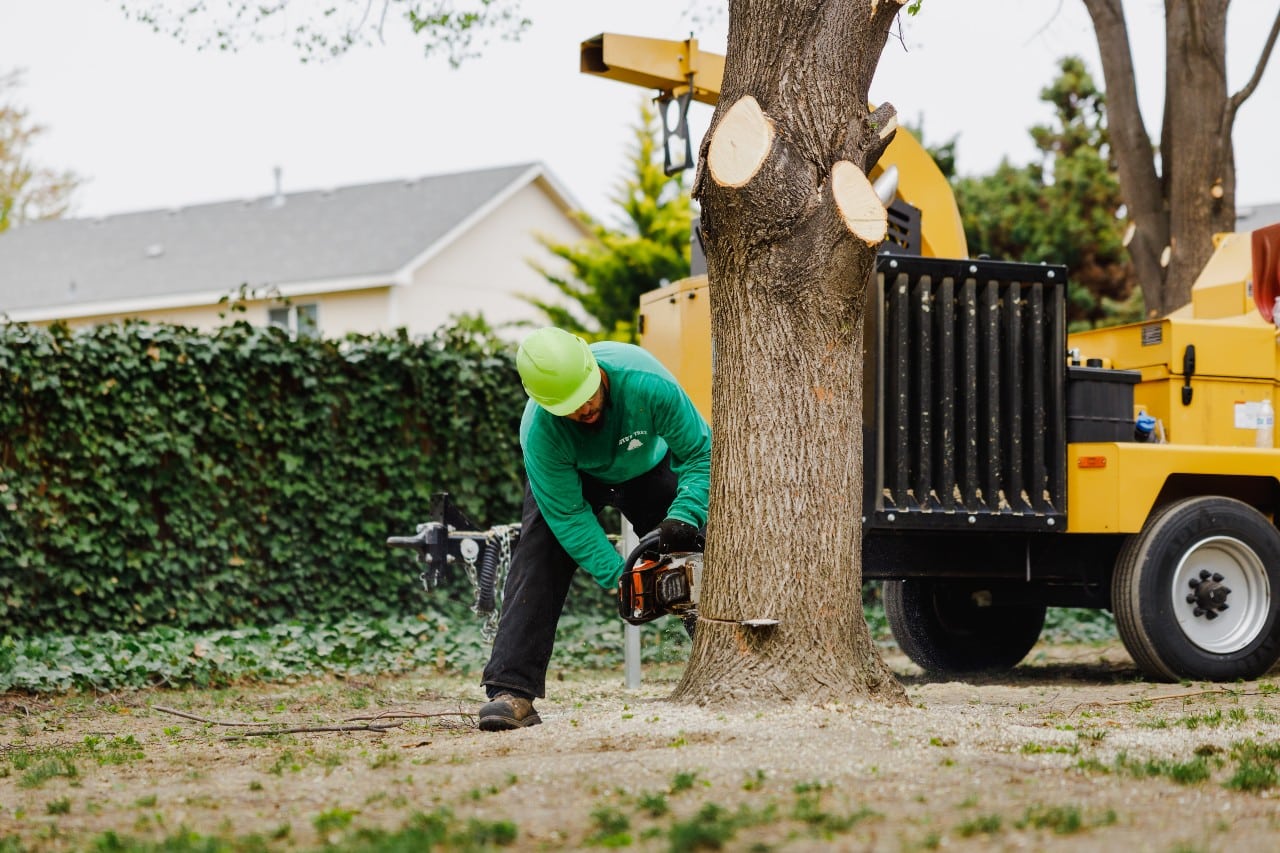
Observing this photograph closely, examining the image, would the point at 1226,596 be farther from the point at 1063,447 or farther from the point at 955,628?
the point at 955,628

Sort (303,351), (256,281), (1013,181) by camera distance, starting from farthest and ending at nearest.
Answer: (256,281) → (1013,181) → (303,351)

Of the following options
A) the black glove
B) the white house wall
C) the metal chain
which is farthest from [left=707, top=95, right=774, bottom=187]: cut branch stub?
the white house wall

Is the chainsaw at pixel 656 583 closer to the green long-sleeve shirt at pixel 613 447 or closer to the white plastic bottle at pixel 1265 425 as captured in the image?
the green long-sleeve shirt at pixel 613 447

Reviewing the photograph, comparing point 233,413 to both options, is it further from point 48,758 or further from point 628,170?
point 628,170

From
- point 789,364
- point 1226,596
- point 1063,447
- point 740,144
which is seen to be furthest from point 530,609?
point 1226,596

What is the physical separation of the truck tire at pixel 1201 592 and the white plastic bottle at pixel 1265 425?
1.49ft

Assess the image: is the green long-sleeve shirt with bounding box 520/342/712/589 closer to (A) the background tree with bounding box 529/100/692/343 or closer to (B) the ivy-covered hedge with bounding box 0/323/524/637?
(B) the ivy-covered hedge with bounding box 0/323/524/637

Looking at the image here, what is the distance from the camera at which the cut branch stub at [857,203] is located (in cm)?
536

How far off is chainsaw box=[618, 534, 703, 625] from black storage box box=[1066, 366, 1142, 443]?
2487mm

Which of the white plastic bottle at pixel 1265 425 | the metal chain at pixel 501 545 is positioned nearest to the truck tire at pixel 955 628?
the white plastic bottle at pixel 1265 425

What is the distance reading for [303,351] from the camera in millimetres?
10336

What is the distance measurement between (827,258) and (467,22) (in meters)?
5.10


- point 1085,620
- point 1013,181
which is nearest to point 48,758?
point 1085,620

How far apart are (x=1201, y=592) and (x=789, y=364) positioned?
11.0ft
